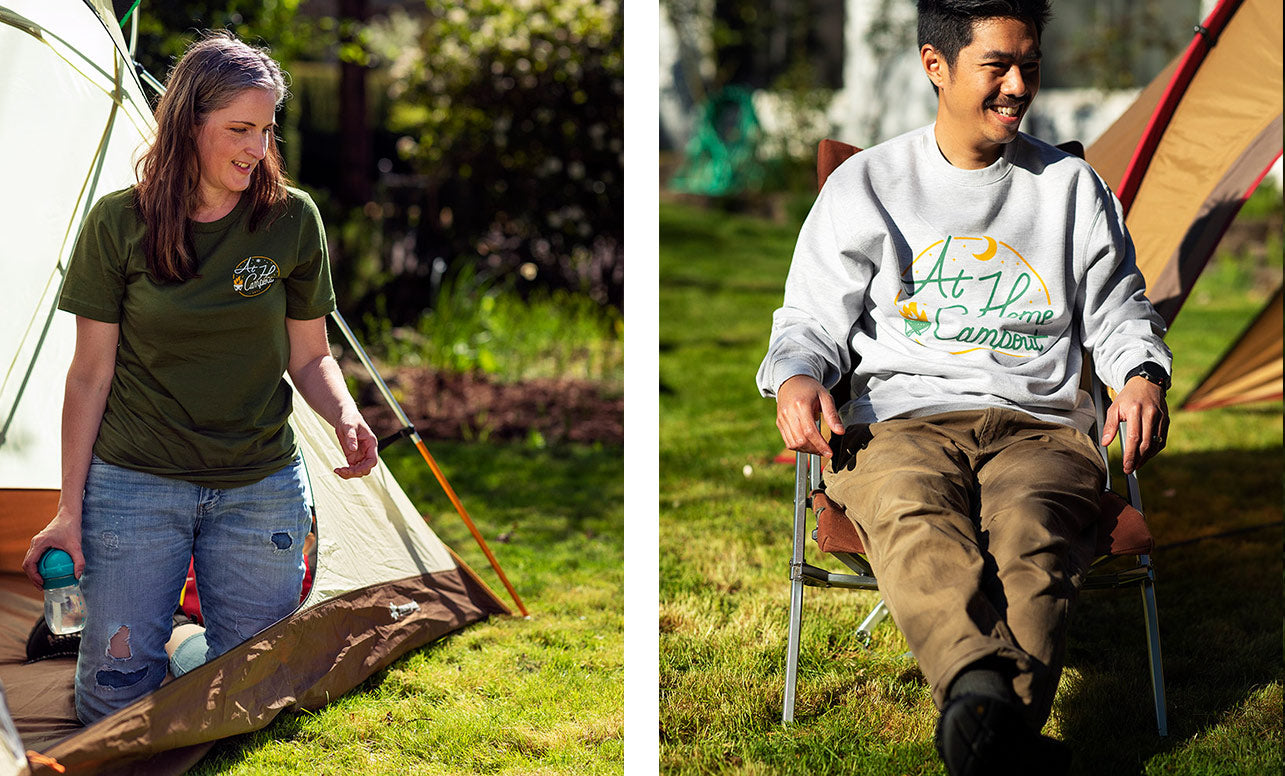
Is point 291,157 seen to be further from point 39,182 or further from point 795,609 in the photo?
point 795,609

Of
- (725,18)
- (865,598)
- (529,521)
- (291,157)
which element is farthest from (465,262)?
(725,18)

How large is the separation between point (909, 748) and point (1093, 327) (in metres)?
0.92

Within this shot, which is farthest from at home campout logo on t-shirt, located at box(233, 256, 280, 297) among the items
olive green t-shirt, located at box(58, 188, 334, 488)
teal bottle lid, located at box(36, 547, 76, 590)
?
teal bottle lid, located at box(36, 547, 76, 590)

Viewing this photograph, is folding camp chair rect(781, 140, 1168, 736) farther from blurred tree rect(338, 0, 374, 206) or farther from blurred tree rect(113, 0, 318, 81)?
blurred tree rect(338, 0, 374, 206)

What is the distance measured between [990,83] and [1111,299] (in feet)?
1.64

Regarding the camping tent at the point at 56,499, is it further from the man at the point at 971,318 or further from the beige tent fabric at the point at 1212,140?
the beige tent fabric at the point at 1212,140

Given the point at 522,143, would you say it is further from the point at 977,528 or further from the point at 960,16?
the point at 977,528

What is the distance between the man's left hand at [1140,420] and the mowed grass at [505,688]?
3.86 feet

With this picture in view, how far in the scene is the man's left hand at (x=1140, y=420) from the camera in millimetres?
2137

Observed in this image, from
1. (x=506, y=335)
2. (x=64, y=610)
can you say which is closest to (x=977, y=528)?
(x=64, y=610)

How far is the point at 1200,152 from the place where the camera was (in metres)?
3.18

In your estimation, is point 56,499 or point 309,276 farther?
point 56,499

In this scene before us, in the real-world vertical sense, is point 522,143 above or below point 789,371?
above

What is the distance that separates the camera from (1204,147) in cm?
318
